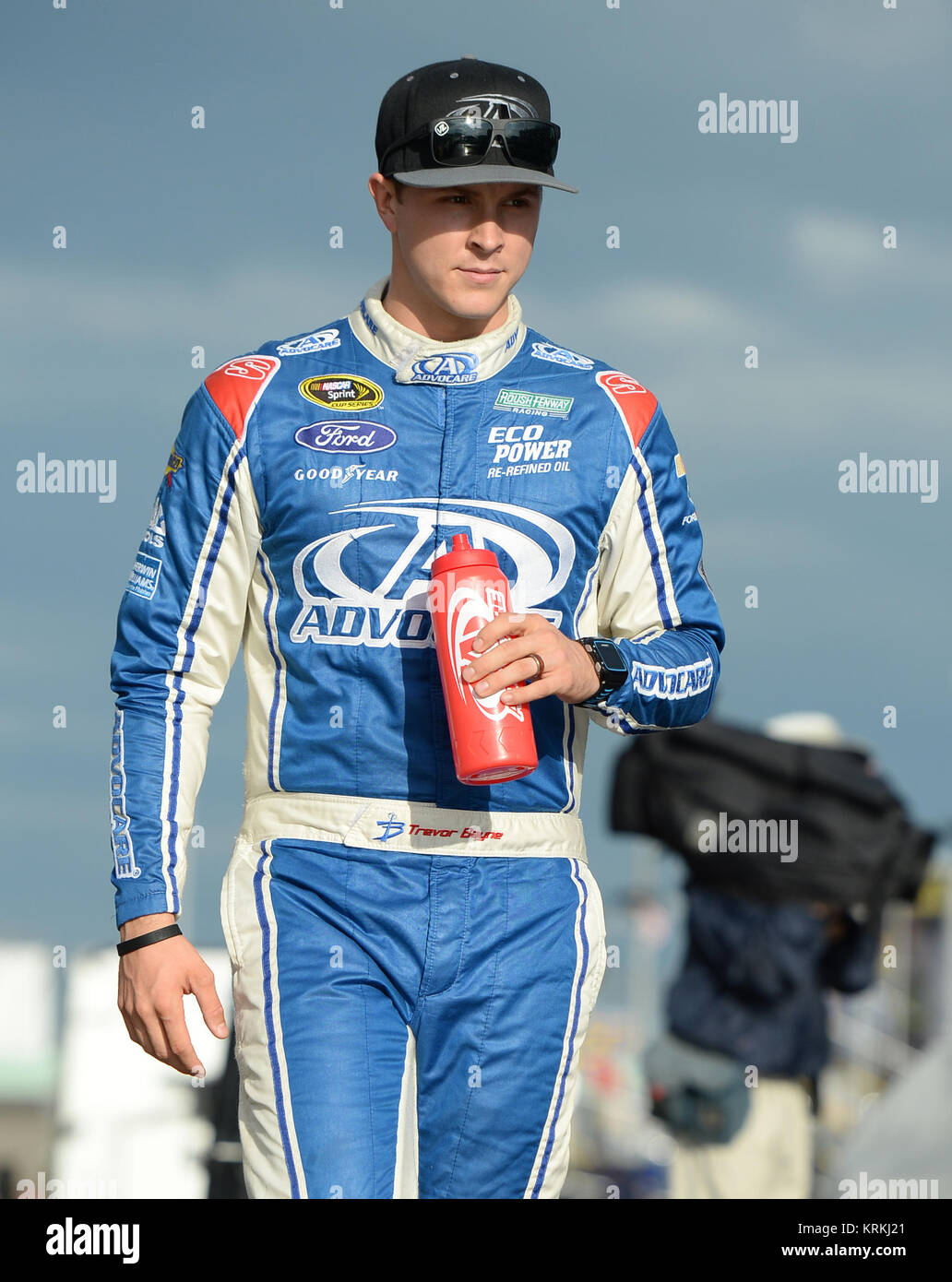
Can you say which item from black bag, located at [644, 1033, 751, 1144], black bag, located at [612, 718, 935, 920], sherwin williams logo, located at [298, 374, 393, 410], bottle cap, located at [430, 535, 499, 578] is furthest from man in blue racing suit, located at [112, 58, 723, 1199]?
black bag, located at [612, 718, 935, 920]

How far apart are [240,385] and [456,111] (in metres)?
0.75

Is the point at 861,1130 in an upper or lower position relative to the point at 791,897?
lower

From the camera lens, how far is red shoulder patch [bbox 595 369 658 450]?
399 centimetres

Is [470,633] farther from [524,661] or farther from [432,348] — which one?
[432,348]

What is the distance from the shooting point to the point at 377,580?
3732 millimetres

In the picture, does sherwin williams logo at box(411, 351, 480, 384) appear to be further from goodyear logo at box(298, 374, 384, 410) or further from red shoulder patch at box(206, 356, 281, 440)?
red shoulder patch at box(206, 356, 281, 440)

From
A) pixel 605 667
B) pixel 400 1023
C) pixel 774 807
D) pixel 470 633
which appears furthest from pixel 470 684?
pixel 774 807

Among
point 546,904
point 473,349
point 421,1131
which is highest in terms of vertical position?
point 473,349
